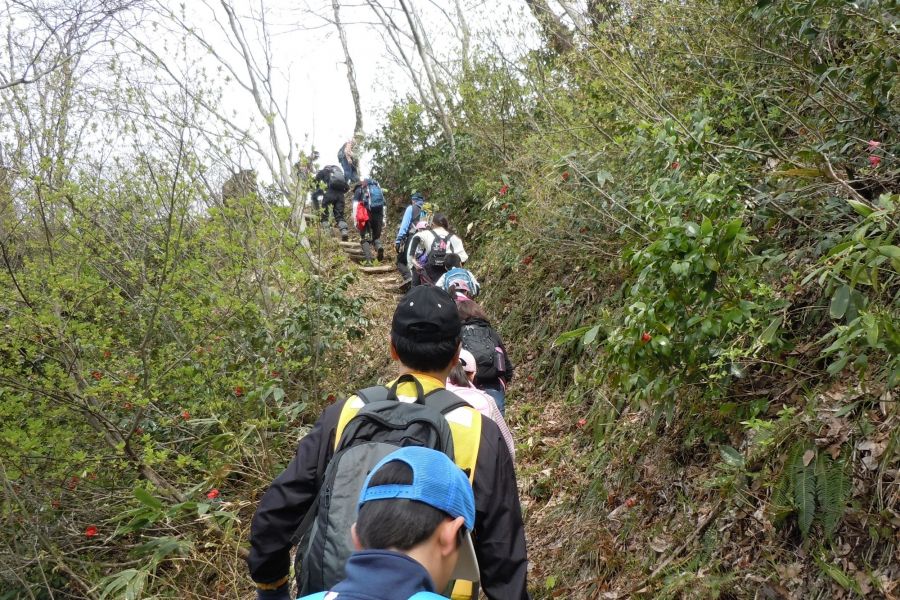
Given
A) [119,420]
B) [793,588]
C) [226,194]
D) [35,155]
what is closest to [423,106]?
[226,194]

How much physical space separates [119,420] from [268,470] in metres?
1.33

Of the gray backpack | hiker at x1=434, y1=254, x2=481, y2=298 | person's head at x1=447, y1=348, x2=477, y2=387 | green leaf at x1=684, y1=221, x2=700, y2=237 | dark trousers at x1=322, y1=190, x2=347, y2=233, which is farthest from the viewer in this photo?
dark trousers at x1=322, y1=190, x2=347, y2=233

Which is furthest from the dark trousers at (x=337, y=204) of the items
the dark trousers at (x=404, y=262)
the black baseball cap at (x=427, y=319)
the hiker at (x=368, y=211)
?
the black baseball cap at (x=427, y=319)

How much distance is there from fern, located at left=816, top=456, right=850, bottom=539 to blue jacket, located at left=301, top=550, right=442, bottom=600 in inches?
88.0

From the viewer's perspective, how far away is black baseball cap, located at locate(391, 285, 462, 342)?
228 cm

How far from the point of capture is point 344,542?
1.75 meters

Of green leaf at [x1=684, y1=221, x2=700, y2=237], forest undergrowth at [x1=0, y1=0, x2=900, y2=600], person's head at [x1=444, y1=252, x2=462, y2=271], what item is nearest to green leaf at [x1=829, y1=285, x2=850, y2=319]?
forest undergrowth at [x1=0, y1=0, x2=900, y2=600]

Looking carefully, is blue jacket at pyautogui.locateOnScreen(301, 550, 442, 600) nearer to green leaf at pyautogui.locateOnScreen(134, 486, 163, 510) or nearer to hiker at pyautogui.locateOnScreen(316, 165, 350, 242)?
green leaf at pyautogui.locateOnScreen(134, 486, 163, 510)

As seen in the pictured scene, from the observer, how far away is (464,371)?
393 centimetres

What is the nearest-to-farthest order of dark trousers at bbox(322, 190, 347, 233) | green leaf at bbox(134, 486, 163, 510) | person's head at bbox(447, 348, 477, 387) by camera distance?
person's head at bbox(447, 348, 477, 387) < green leaf at bbox(134, 486, 163, 510) < dark trousers at bbox(322, 190, 347, 233)

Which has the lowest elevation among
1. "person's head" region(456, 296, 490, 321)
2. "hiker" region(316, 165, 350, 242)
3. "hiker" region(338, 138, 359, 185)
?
"person's head" region(456, 296, 490, 321)

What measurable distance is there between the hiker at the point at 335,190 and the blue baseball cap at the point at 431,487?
1055 centimetres

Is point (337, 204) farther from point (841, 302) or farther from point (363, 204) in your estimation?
point (841, 302)

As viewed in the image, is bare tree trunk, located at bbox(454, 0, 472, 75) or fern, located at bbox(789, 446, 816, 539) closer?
fern, located at bbox(789, 446, 816, 539)
